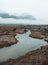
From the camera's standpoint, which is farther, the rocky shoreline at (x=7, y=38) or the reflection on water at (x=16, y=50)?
the rocky shoreline at (x=7, y=38)

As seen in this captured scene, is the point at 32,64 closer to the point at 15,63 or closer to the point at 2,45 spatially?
the point at 15,63

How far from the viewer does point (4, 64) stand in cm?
2697

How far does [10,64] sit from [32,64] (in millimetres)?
3472

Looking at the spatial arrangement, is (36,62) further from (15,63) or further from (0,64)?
(0,64)

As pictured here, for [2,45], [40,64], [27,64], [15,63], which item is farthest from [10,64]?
[2,45]

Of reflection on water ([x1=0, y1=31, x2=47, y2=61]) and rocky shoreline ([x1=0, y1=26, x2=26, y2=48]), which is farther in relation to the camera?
rocky shoreline ([x1=0, y1=26, x2=26, y2=48])

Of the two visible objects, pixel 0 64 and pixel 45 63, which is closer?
pixel 45 63

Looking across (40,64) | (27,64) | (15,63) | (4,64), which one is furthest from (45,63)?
(4,64)

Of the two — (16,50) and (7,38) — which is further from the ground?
(7,38)

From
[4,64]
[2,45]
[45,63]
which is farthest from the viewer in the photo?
[2,45]

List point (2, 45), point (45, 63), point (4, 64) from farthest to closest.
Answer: point (2, 45)
point (4, 64)
point (45, 63)

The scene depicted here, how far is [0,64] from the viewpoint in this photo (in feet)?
89.0

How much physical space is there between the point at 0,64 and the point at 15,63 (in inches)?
96.3

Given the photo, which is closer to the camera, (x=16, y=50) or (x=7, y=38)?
(x=16, y=50)
